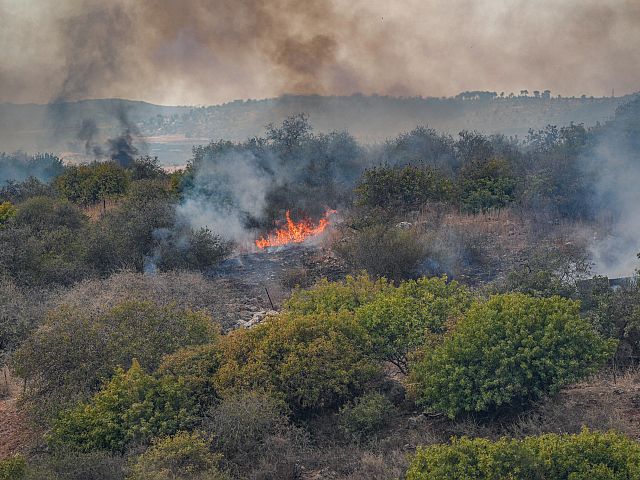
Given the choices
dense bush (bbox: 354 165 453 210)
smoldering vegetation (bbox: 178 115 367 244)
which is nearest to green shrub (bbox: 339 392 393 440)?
smoldering vegetation (bbox: 178 115 367 244)

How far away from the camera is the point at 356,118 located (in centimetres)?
6944

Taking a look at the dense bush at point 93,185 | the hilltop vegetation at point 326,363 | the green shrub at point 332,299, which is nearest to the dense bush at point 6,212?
the hilltop vegetation at point 326,363

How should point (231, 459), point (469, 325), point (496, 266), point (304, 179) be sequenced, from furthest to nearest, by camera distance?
point (304, 179) < point (496, 266) < point (469, 325) < point (231, 459)

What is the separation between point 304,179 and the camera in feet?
88.6

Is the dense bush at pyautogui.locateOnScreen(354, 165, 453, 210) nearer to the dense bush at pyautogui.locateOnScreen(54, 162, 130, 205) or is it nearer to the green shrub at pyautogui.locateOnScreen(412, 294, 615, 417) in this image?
the dense bush at pyautogui.locateOnScreen(54, 162, 130, 205)

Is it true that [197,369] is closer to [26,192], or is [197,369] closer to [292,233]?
[292,233]

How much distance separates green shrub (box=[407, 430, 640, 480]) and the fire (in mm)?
15830

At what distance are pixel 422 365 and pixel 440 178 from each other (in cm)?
1478

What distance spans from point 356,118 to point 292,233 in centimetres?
4822

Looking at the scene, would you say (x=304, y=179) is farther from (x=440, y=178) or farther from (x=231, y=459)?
(x=231, y=459)

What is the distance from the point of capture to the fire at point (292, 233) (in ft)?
73.4

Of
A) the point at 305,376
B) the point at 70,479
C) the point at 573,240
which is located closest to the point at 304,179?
the point at 573,240

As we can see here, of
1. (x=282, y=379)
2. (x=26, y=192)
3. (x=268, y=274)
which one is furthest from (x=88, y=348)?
(x=26, y=192)

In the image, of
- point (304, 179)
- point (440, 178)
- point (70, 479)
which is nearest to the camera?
point (70, 479)
